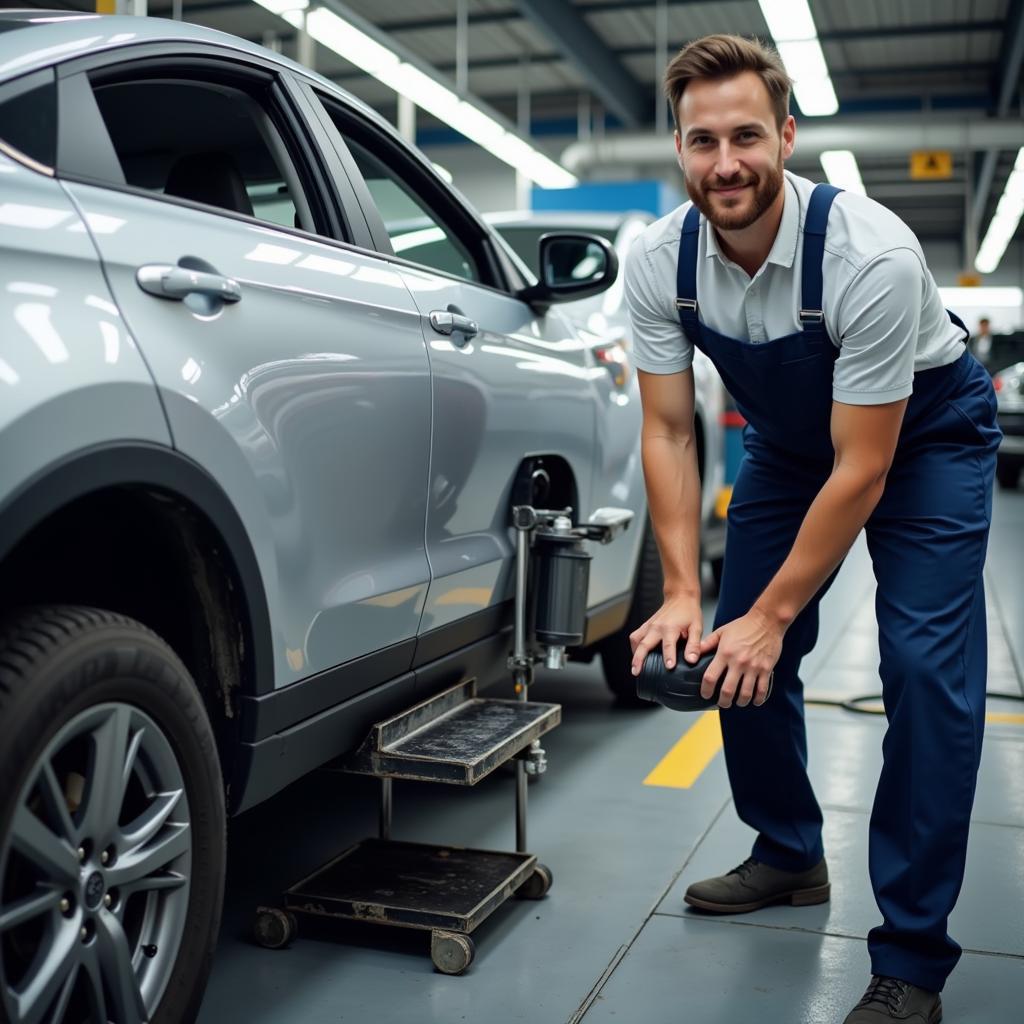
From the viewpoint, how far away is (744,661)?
2129 millimetres

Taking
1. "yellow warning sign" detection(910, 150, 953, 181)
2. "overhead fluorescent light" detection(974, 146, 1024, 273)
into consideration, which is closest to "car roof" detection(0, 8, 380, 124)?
"overhead fluorescent light" detection(974, 146, 1024, 273)

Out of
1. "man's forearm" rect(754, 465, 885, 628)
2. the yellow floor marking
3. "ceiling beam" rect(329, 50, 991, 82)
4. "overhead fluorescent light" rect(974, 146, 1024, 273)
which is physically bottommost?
the yellow floor marking

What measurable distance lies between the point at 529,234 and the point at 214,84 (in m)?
3.51

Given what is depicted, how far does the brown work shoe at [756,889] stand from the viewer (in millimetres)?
2639

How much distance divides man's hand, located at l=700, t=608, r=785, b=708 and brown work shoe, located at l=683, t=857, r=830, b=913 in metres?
0.67

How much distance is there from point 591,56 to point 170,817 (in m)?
15.2

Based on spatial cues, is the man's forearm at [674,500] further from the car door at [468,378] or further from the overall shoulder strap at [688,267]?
the car door at [468,378]

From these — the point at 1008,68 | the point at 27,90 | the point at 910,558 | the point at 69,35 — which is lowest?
the point at 910,558

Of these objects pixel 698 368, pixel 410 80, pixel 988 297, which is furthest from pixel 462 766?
pixel 988 297

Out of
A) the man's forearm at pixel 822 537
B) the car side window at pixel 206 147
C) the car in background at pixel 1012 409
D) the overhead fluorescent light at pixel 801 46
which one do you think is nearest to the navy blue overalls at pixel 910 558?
the man's forearm at pixel 822 537

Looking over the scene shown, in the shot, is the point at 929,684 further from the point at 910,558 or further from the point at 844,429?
the point at 844,429

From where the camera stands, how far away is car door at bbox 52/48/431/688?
173 centimetres

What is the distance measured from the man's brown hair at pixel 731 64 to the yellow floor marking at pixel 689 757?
1.76 metres

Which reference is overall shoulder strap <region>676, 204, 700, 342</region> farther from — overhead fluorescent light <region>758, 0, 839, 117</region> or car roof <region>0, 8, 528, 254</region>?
overhead fluorescent light <region>758, 0, 839, 117</region>
